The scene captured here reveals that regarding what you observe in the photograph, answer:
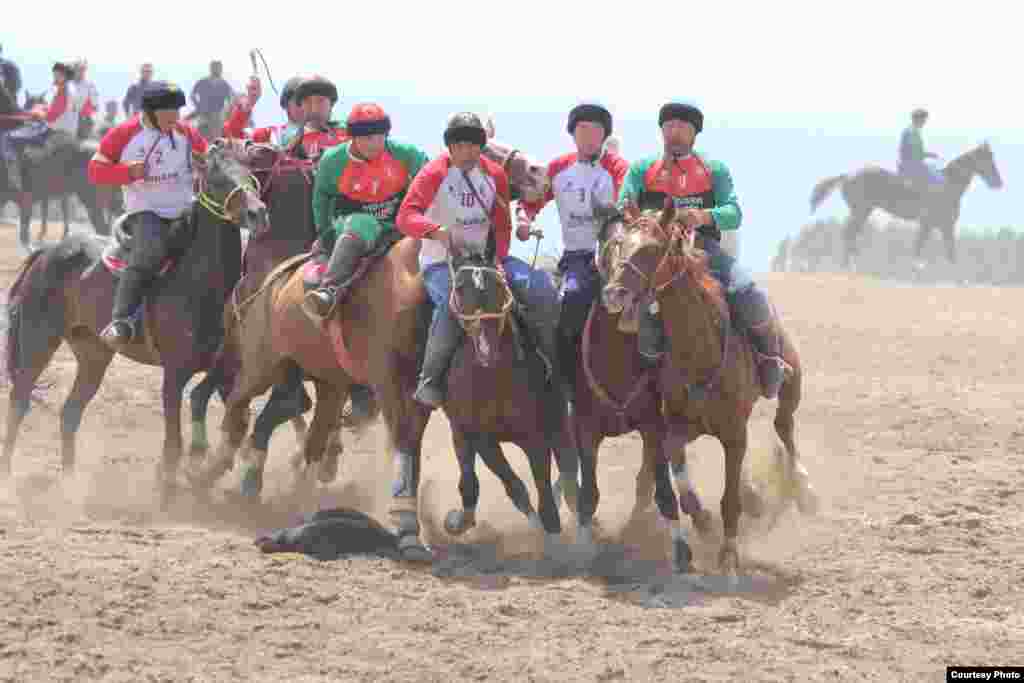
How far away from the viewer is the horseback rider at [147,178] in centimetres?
1109

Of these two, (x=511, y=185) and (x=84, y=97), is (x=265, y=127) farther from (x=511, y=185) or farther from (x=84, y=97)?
A: (x=84, y=97)

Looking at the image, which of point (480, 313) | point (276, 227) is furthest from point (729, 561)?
point (276, 227)

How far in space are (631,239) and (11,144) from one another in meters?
16.0

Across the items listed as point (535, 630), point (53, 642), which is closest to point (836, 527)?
point (535, 630)

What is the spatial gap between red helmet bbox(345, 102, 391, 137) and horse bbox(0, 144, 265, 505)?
81 centimetres

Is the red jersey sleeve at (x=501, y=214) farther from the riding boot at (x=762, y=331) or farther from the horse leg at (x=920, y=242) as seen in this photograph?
the horse leg at (x=920, y=242)

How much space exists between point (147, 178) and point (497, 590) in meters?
4.06

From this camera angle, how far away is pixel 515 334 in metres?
9.32

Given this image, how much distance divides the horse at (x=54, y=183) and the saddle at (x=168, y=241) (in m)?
11.7

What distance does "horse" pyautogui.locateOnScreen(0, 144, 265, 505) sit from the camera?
11.0 meters

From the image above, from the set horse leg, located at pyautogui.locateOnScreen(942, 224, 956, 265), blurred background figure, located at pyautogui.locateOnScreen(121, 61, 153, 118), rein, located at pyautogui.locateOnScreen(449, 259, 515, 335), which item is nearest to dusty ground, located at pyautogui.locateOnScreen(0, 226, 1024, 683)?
rein, located at pyautogui.locateOnScreen(449, 259, 515, 335)

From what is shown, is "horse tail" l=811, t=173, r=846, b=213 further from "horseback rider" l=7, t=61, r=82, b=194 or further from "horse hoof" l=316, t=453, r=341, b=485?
"horse hoof" l=316, t=453, r=341, b=485

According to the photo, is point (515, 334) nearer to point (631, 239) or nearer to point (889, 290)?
point (631, 239)

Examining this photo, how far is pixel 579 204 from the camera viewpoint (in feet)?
32.4
